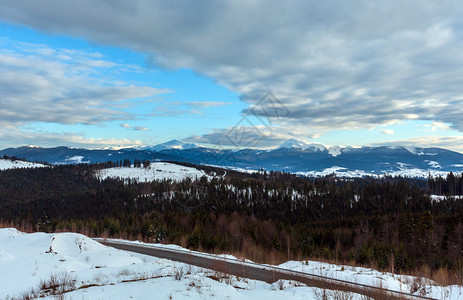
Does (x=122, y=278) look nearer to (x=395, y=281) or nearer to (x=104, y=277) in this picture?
(x=104, y=277)

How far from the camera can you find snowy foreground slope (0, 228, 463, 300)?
12156mm

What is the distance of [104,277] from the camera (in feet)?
54.4

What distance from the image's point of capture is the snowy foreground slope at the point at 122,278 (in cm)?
1216

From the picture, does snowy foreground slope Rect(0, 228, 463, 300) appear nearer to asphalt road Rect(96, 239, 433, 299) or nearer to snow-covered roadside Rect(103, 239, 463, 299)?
snow-covered roadside Rect(103, 239, 463, 299)

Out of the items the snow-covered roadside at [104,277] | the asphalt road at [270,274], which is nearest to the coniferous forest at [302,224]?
the asphalt road at [270,274]

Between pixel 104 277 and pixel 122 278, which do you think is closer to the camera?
pixel 122 278

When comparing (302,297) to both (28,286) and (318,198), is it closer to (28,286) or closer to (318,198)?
(28,286)

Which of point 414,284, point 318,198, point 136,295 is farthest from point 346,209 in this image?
point 136,295

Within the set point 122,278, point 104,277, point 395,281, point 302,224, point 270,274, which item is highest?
point 122,278

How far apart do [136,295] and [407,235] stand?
112218mm

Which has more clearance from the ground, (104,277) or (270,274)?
(104,277)

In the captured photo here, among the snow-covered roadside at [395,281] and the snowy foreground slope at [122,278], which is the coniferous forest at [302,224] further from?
the snowy foreground slope at [122,278]

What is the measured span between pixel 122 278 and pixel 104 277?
144 centimetres

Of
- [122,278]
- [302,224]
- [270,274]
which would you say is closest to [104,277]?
[122,278]
